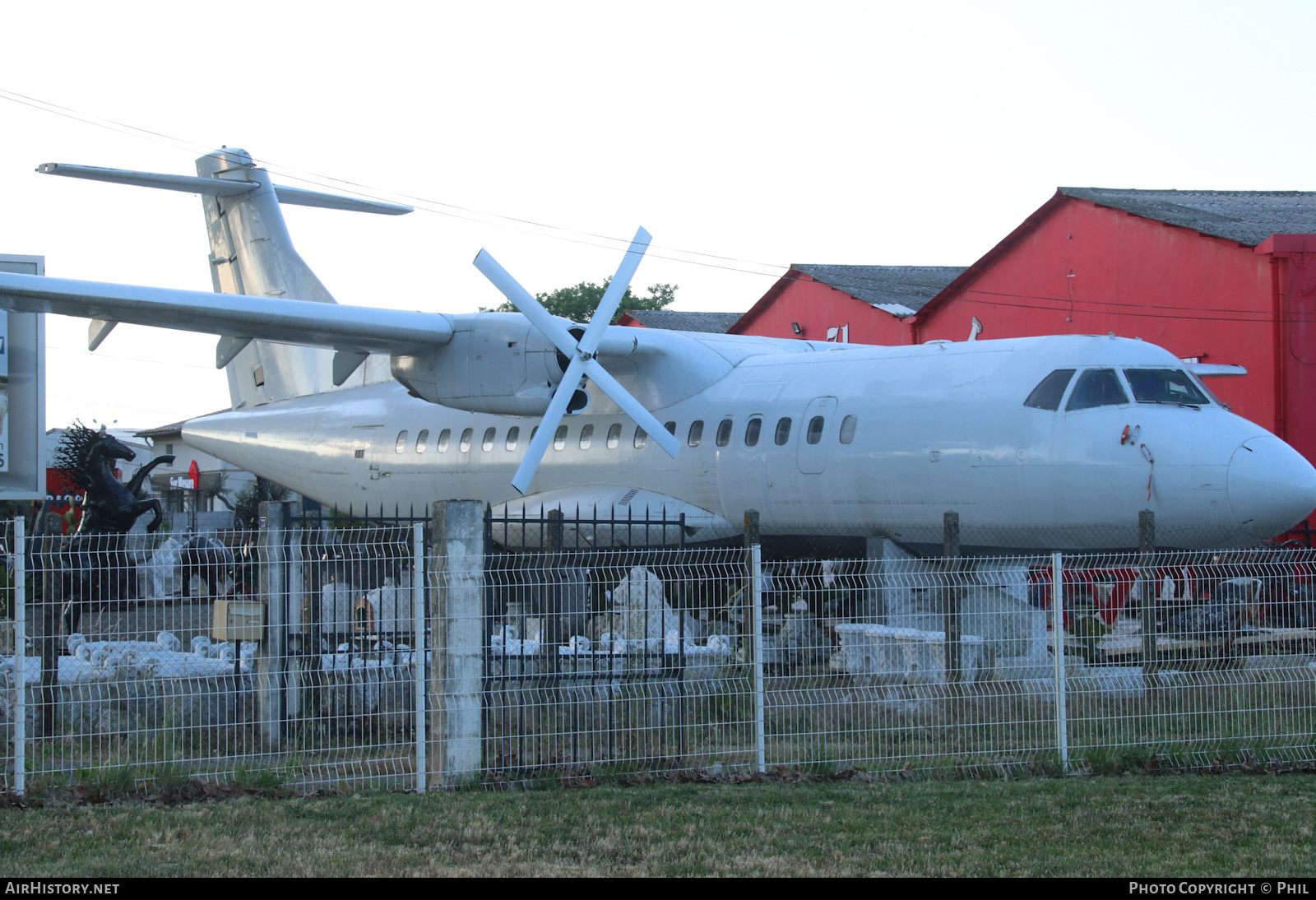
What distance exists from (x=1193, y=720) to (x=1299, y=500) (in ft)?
9.90

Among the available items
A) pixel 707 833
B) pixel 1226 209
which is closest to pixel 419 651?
pixel 707 833

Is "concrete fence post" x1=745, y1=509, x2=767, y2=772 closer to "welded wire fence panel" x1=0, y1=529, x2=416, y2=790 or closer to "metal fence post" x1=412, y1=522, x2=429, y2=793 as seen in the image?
"metal fence post" x1=412, y1=522, x2=429, y2=793

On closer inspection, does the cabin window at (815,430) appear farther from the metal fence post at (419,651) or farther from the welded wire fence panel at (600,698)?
the metal fence post at (419,651)

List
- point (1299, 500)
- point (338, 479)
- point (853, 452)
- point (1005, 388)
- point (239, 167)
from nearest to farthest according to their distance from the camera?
point (1299, 500) → point (1005, 388) → point (853, 452) → point (338, 479) → point (239, 167)

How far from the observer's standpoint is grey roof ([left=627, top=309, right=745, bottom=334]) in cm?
4659

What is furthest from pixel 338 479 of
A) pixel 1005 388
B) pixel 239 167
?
pixel 1005 388

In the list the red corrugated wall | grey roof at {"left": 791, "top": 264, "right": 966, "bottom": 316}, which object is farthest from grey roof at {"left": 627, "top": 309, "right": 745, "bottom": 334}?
the red corrugated wall

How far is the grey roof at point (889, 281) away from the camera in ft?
111

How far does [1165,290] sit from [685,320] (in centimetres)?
2742

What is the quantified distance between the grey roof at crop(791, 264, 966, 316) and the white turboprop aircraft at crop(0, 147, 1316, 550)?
55.4ft

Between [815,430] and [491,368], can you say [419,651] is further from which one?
[491,368]

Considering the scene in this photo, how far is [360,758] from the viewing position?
25.6 feet

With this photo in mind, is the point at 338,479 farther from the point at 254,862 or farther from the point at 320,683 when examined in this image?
the point at 254,862

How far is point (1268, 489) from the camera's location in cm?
1091
